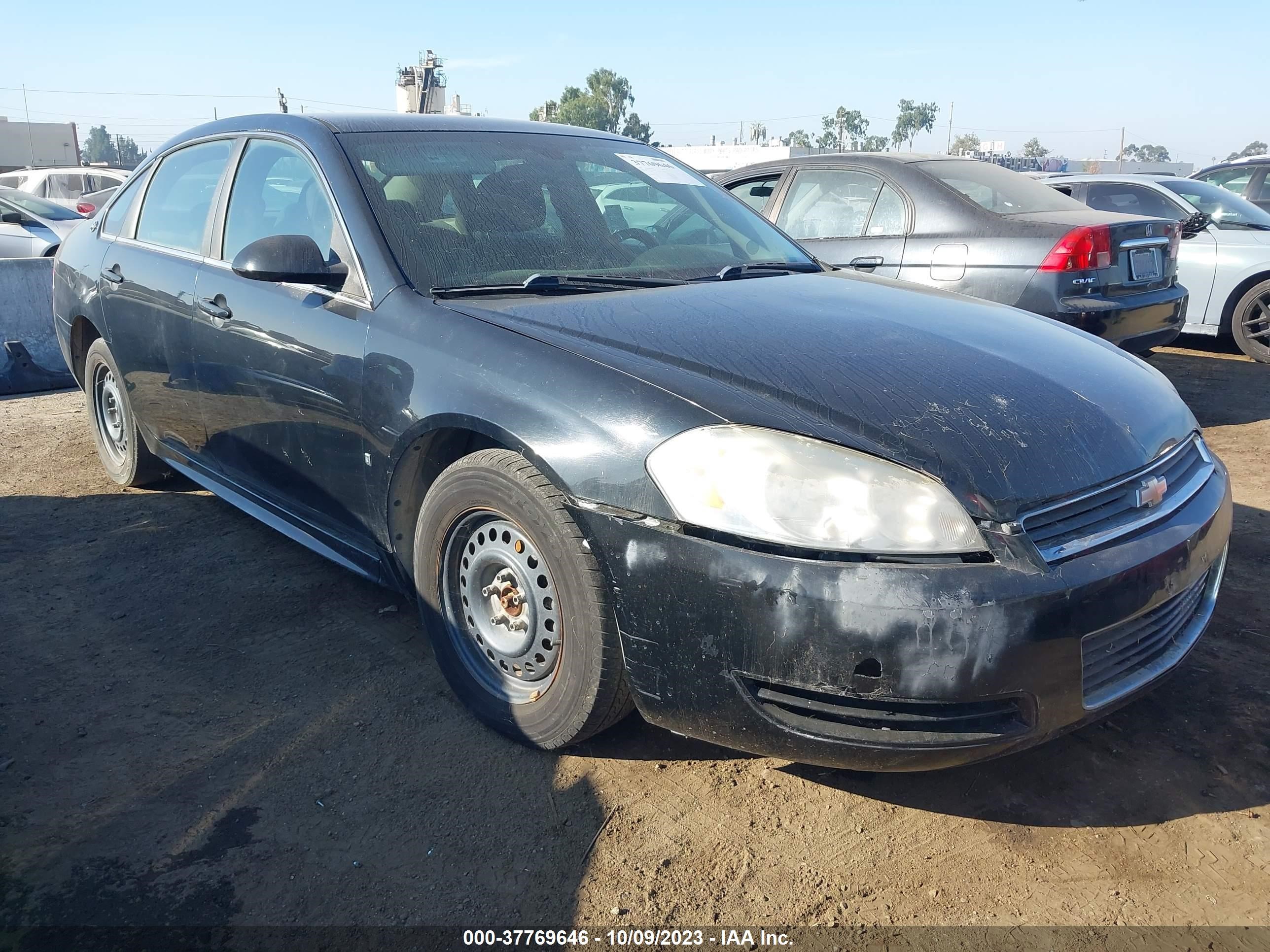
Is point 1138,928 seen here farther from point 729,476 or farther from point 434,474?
point 434,474

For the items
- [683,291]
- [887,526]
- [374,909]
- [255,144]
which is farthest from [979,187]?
[374,909]

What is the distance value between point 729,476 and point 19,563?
3398 millimetres

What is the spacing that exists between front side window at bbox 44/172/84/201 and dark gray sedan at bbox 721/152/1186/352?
16.0 meters

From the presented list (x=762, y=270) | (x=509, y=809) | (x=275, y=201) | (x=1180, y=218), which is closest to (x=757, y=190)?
(x=762, y=270)

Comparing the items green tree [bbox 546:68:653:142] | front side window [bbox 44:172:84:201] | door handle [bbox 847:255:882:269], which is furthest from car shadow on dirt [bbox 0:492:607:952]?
green tree [bbox 546:68:653:142]

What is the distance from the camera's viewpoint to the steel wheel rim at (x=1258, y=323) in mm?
7840

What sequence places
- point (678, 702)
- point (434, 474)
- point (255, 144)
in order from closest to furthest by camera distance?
point (678, 702)
point (434, 474)
point (255, 144)

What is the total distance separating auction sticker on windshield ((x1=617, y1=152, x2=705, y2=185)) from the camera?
12.5 ft

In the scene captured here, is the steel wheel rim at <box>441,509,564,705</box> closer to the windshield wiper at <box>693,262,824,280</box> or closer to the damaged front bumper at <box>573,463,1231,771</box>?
the damaged front bumper at <box>573,463,1231,771</box>

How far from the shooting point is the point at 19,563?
4.11 meters

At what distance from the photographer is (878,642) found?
2014mm

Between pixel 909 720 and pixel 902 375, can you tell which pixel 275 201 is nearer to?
pixel 902 375

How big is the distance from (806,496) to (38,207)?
13.9 m

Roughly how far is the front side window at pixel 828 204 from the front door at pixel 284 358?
3797 millimetres
